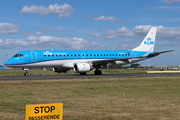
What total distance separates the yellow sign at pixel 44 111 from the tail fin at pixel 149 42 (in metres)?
44.9

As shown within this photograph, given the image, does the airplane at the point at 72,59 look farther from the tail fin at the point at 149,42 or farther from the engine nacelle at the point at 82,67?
the tail fin at the point at 149,42

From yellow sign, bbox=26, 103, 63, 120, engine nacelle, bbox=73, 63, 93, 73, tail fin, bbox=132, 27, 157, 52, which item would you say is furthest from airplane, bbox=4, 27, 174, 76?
yellow sign, bbox=26, 103, 63, 120

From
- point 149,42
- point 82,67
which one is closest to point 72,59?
point 82,67

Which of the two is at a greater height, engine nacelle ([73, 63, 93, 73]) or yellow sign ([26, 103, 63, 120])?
engine nacelle ([73, 63, 93, 73])

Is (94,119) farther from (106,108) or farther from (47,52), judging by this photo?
(47,52)

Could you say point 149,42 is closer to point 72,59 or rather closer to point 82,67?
point 72,59

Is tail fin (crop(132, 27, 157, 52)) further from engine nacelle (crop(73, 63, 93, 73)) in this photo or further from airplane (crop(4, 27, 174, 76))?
engine nacelle (crop(73, 63, 93, 73))

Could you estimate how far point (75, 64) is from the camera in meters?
40.5

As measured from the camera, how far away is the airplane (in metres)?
39.8

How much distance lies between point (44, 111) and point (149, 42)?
157 ft

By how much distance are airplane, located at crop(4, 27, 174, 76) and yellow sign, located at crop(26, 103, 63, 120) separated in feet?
109

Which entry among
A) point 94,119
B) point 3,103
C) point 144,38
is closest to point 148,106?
point 94,119

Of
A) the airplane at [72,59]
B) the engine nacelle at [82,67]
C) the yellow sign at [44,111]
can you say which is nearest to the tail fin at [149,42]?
the airplane at [72,59]

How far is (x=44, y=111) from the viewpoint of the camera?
605cm
